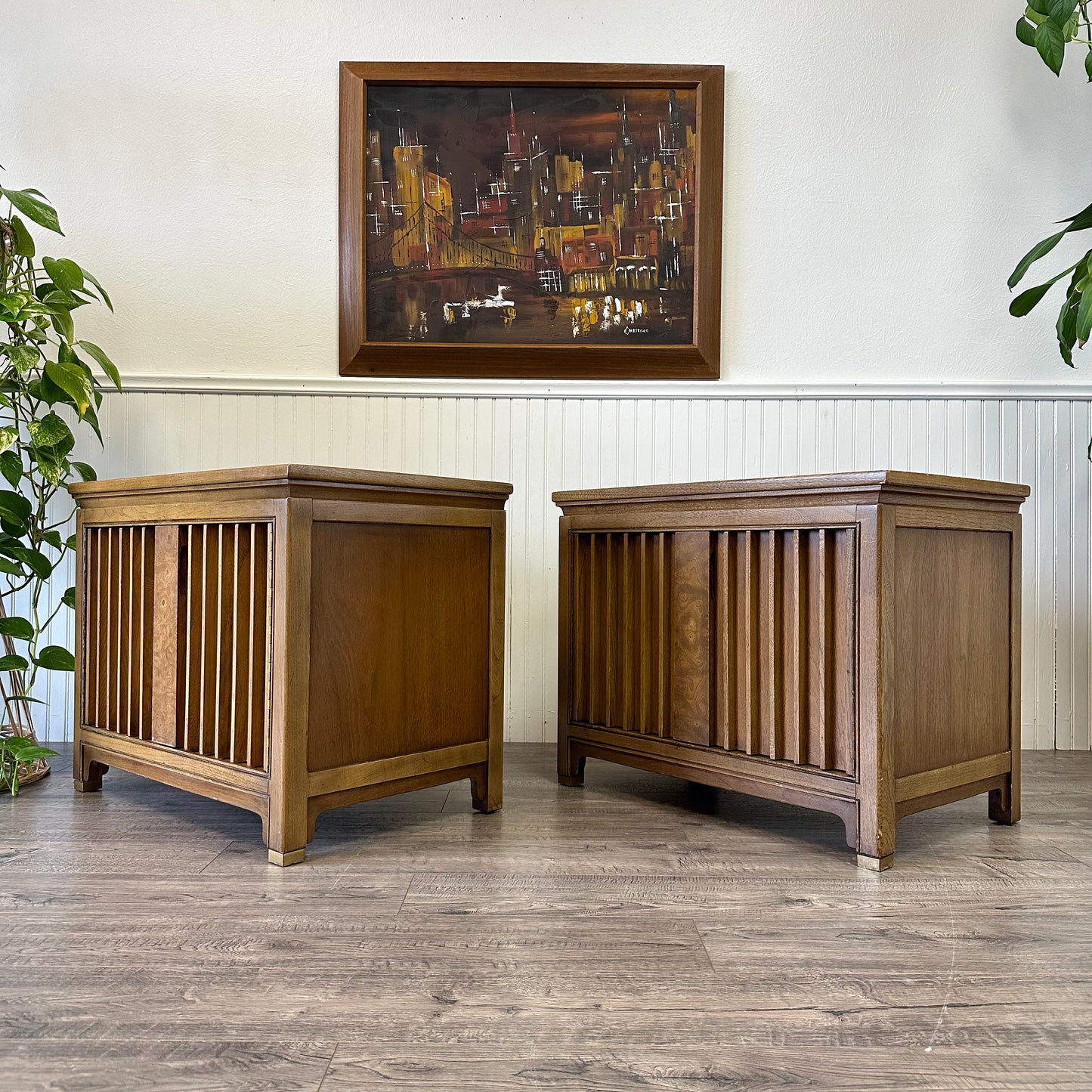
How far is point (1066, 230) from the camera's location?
1.97 meters

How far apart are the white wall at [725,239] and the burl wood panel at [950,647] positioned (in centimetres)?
80

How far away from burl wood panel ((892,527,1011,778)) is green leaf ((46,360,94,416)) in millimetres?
1530

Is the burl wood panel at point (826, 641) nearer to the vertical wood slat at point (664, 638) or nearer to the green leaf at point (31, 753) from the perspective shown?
the vertical wood slat at point (664, 638)

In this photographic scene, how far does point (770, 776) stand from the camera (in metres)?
1.50

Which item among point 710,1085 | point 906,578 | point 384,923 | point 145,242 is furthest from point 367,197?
point 710,1085

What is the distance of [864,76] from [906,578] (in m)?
1.58

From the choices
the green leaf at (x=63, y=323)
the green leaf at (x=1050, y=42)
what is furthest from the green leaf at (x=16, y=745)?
the green leaf at (x=1050, y=42)

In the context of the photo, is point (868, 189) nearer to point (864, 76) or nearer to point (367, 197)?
point (864, 76)

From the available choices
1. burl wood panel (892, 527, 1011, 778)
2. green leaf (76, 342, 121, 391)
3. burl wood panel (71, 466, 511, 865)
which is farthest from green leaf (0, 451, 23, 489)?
burl wood panel (892, 527, 1011, 778)

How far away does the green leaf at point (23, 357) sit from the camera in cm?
173

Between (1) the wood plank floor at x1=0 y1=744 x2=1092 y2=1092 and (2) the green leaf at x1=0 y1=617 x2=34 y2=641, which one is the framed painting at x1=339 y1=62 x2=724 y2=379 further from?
(1) the wood plank floor at x1=0 y1=744 x2=1092 y2=1092

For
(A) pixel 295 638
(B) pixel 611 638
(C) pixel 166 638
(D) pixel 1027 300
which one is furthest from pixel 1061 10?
(C) pixel 166 638

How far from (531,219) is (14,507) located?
1397mm

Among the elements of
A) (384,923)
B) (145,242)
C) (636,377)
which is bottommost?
(384,923)
